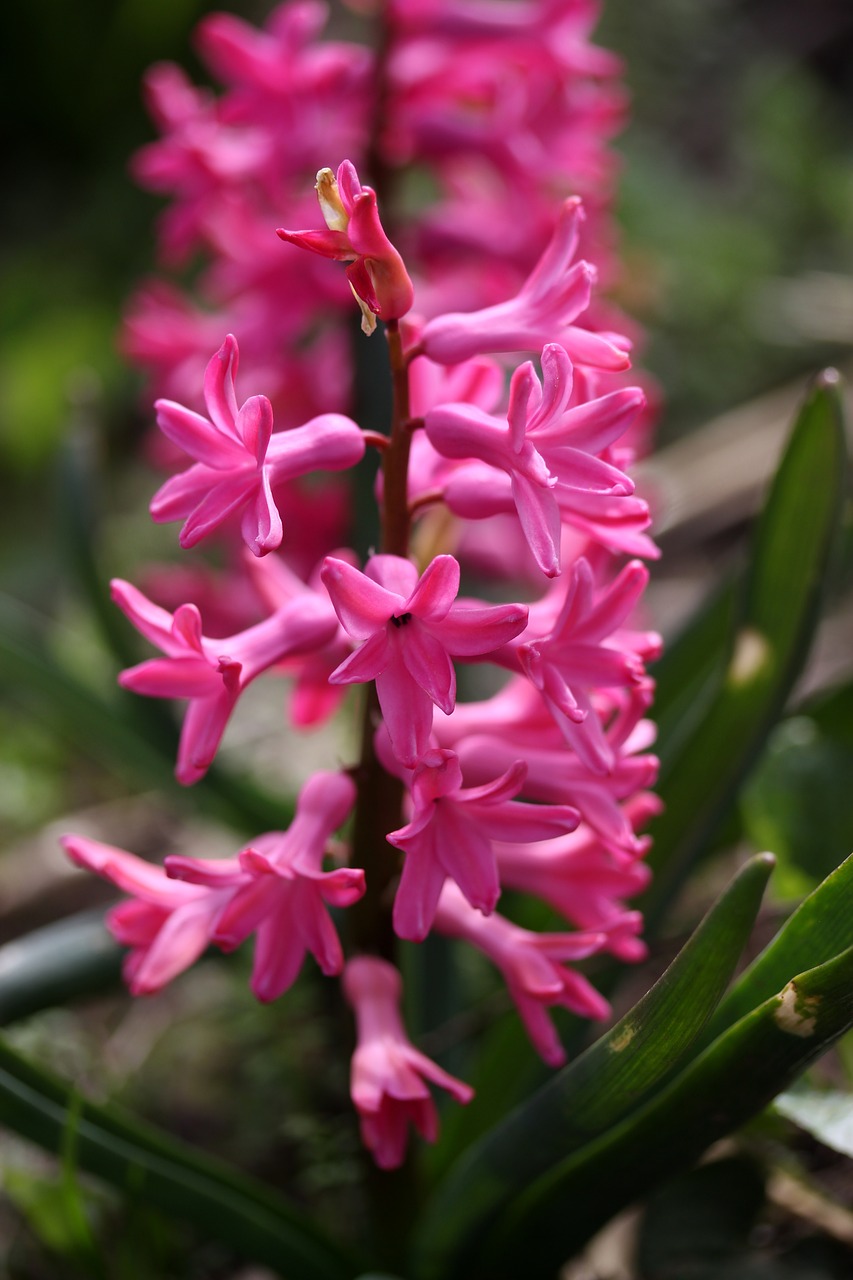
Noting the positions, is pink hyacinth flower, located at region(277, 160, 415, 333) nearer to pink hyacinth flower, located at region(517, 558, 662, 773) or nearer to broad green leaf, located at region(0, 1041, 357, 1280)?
pink hyacinth flower, located at region(517, 558, 662, 773)

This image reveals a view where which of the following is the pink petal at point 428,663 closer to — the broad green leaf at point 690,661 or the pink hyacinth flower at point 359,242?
the pink hyacinth flower at point 359,242

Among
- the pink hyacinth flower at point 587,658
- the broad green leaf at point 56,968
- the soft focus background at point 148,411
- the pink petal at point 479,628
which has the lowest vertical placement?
the soft focus background at point 148,411

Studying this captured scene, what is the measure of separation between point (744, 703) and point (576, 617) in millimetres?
348

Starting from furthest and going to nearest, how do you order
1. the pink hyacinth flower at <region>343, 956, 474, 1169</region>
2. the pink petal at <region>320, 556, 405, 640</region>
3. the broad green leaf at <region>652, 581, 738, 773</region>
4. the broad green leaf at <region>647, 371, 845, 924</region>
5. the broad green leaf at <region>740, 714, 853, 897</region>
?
the broad green leaf at <region>652, 581, 738, 773</region>, the broad green leaf at <region>740, 714, 853, 897</region>, the broad green leaf at <region>647, 371, 845, 924</region>, the pink hyacinth flower at <region>343, 956, 474, 1169</region>, the pink petal at <region>320, 556, 405, 640</region>

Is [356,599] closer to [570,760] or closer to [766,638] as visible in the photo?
[570,760]

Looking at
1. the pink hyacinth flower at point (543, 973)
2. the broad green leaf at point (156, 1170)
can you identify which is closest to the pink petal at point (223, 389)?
the pink hyacinth flower at point (543, 973)

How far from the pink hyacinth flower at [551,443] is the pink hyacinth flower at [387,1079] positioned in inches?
13.5

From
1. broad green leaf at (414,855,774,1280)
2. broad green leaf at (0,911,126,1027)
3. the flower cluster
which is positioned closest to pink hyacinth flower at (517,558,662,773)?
the flower cluster

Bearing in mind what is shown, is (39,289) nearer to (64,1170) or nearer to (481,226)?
(481,226)

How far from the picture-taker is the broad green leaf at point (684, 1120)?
64 cm

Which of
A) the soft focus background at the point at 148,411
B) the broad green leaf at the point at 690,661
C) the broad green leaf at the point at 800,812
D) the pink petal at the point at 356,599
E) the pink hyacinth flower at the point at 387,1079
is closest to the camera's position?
the pink petal at the point at 356,599

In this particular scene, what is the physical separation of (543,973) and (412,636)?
0.89ft

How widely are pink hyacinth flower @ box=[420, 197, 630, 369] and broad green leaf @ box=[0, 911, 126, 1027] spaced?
65cm

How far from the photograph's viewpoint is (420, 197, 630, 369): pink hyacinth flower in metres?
0.70
